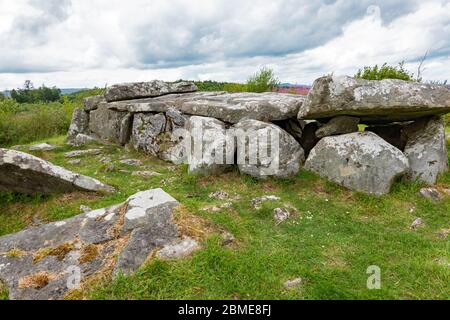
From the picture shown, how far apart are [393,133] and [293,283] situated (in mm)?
7496

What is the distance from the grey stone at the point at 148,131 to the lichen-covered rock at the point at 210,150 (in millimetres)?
3179

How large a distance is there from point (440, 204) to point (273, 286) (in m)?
5.25

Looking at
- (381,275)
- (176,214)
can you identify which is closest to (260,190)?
(176,214)

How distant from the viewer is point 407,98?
8086 mm

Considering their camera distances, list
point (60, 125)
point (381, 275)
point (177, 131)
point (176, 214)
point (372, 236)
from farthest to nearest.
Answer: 1. point (60, 125)
2. point (177, 131)
3. point (372, 236)
4. point (176, 214)
5. point (381, 275)

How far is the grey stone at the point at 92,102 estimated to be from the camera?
16972 mm

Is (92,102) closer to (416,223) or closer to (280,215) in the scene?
(280,215)

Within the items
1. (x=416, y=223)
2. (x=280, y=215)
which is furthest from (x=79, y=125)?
(x=416, y=223)

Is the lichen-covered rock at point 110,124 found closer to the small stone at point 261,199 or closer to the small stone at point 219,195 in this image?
the small stone at point 219,195

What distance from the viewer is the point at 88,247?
5152 mm

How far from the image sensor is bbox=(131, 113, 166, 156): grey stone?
507 inches

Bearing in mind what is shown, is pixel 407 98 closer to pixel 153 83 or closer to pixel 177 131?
pixel 177 131

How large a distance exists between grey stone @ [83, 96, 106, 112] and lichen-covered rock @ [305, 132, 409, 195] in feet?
39.5

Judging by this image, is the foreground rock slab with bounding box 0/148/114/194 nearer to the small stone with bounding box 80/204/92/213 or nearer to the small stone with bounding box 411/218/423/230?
the small stone with bounding box 80/204/92/213
